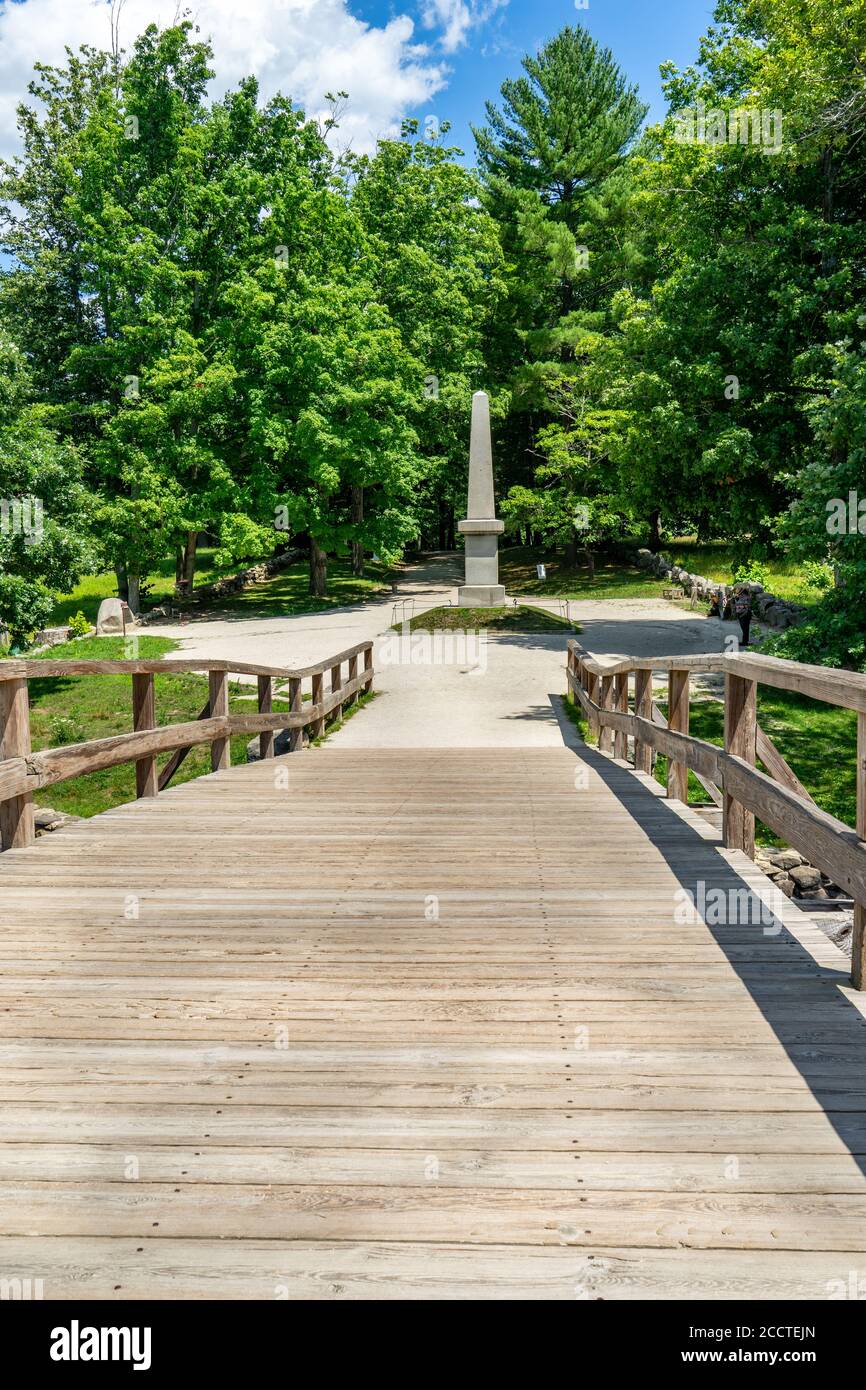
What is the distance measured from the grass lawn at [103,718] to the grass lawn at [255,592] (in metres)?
11.2

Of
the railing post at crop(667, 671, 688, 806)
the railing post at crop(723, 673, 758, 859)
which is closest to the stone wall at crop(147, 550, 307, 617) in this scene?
the railing post at crop(667, 671, 688, 806)

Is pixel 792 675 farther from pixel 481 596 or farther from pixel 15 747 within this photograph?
pixel 481 596

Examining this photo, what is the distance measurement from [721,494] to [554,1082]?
1867 cm

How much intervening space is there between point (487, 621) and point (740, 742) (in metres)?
18.1

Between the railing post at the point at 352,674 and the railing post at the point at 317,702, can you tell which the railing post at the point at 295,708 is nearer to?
the railing post at the point at 317,702

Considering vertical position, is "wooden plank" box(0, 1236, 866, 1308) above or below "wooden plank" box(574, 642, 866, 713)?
below

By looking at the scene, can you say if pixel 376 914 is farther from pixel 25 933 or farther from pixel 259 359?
pixel 259 359

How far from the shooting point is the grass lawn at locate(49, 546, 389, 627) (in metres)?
32.5

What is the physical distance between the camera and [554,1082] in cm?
294

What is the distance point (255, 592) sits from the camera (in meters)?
36.4

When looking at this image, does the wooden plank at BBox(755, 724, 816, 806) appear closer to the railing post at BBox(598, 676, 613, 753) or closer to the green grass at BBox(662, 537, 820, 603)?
the railing post at BBox(598, 676, 613, 753)

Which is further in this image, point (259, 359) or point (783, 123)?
point (259, 359)
